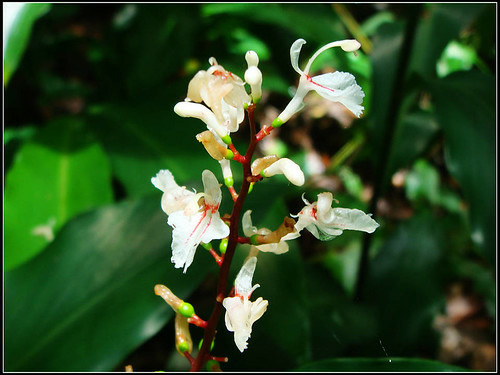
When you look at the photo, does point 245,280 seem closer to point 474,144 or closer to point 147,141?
point 474,144

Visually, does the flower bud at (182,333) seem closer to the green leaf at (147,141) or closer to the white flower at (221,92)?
the white flower at (221,92)

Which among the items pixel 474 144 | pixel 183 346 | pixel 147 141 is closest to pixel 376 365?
pixel 183 346

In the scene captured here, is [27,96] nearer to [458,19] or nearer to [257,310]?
[458,19]

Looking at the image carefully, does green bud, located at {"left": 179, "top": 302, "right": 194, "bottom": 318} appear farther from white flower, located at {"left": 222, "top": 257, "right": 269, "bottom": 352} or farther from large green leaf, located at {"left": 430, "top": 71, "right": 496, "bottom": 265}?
large green leaf, located at {"left": 430, "top": 71, "right": 496, "bottom": 265}

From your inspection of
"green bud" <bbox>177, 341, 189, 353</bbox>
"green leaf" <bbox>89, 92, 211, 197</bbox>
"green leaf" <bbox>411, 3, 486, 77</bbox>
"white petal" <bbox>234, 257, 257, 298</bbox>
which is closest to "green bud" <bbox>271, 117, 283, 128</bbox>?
"white petal" <bbox>234, 257, 257, 298</bbox>

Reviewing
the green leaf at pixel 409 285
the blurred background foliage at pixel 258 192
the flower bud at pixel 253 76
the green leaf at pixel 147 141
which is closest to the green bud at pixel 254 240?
the flower bud at pixel 253 76

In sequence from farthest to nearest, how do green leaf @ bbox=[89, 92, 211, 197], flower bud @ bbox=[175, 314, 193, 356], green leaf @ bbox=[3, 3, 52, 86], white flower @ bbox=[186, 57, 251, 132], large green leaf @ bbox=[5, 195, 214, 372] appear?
green leaf @ bbox=[89, 92, 211, 197]
green leaf @ bbox=[3, 3, 52, 86]
large green leaf @ bbox=[5, 195, 214, 372]
flower bud @ bbox=[175, 314, 193, 356]
white flower @ bbox=[186, 57, 251, 132]
